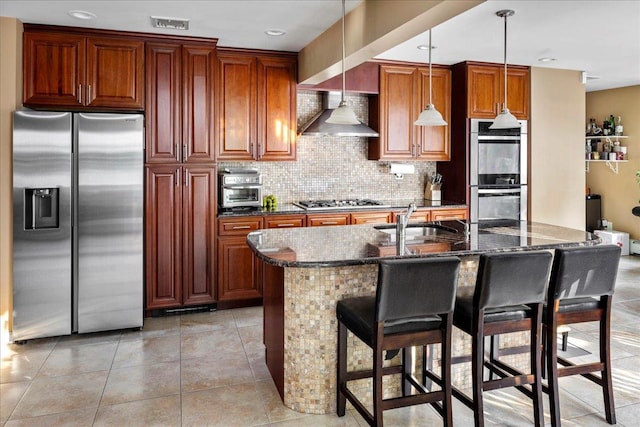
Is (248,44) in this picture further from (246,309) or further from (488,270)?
(488,270)

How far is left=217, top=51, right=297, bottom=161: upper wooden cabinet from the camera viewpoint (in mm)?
4828

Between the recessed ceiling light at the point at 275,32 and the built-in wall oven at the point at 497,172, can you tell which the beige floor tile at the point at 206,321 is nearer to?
the recessed ceiling light at the point at 275,32

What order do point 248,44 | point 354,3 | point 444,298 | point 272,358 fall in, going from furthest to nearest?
point 248,44 → point 354,3 → point 272,358 → point 444,298

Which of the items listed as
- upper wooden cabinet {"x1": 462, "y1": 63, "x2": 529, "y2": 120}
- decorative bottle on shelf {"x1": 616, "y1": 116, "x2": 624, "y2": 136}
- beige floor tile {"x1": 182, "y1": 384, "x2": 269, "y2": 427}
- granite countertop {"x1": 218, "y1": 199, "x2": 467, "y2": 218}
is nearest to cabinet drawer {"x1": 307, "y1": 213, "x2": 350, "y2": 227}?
granite countertop {"x1": 218, "y1": 199, "x2": 467, "y2": 218}

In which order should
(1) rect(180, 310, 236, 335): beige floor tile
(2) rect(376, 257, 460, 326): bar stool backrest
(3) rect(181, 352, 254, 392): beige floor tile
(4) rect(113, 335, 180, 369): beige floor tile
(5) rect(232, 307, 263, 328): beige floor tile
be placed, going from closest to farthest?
(2) rect(376, 257, 460, 326): bar stool backrest, (3) rect(181, 352, 254, 392): beige floor tile, (4) rect(113, 335, 180, 369): beige floor tile, (1) rect(180, 310, 236, 335): beige floor tile, (5) rect(232, 307, 263, 328): beige floor tile

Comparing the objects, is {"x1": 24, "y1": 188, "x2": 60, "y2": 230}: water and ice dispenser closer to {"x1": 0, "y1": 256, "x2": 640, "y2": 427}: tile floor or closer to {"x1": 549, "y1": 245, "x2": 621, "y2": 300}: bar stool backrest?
{"x1": 0, "y1": 256, "x2": 640, "y2": 427}: tile floor

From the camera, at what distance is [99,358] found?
353 centimetres

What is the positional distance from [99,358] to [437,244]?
2.55 metres

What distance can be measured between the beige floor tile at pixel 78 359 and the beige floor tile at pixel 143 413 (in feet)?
2.10

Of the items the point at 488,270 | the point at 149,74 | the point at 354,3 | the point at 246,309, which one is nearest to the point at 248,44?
the point at 149,74

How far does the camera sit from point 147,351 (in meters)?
3.66

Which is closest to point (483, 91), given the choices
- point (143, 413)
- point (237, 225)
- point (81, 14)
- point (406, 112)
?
point (406, 112)

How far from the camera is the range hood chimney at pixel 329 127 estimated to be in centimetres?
503

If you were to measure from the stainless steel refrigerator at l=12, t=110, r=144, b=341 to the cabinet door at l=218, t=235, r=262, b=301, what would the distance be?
824 millimetres
